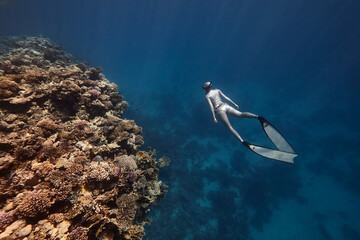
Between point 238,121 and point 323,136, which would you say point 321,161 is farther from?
point 238,121

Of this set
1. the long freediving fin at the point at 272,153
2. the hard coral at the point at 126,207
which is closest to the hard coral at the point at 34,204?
the hard coral at the point at 126,207

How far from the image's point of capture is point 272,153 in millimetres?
5609

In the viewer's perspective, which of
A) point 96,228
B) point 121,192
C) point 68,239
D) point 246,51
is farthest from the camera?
point 246,51

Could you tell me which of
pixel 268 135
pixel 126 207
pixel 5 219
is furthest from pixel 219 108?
pixel 5 219

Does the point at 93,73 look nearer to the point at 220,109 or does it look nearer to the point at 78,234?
the point at 220,109

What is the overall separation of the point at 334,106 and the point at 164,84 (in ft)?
158

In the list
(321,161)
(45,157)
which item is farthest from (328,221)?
(45,157)

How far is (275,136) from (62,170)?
7709mm

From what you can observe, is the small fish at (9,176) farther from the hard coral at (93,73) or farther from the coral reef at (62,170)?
the hard coral at (93,73)

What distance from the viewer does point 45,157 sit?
153 inches

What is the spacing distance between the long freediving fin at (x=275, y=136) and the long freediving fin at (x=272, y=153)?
0.40 m

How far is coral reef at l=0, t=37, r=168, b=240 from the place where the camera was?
2.78 meters

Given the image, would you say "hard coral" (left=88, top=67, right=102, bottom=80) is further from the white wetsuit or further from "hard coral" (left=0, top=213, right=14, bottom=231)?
"hard coral" (left=0, top=213, right=14, bottom=231)

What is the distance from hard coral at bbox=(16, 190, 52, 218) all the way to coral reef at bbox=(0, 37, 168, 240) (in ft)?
0.04
